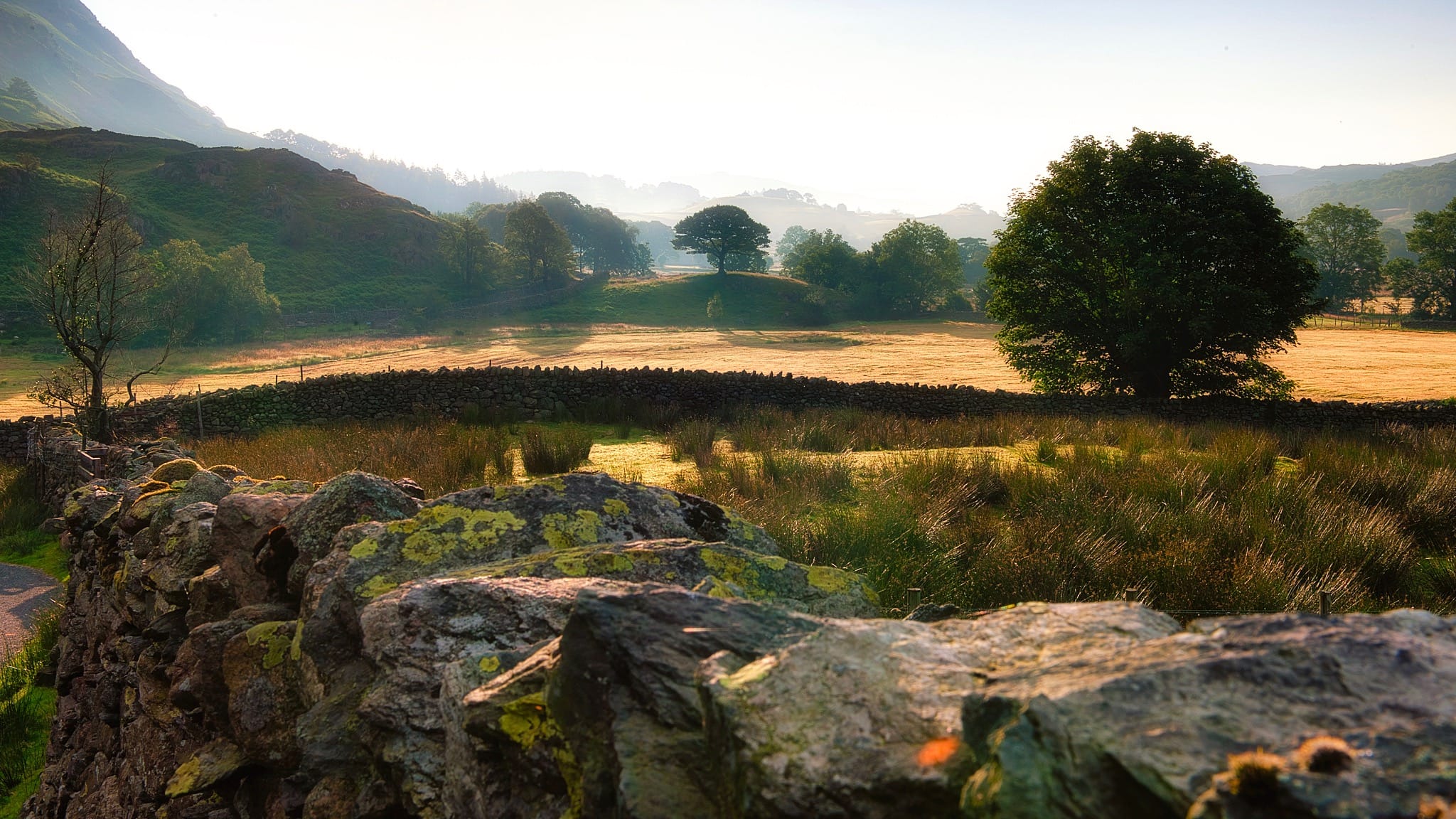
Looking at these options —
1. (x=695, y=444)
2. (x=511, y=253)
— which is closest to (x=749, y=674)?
(x=695, y=444)

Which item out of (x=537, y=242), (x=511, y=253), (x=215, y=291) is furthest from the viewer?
(x=511, y=253)

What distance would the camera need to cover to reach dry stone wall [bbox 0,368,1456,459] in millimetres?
20094

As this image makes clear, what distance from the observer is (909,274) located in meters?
83.4

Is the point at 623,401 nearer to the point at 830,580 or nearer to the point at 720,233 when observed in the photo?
the point at 830,580

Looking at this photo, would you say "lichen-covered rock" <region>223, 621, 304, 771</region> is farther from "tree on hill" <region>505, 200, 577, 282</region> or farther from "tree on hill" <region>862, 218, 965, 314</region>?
"tree on hill" <region>505, 200, 577, 282</region>

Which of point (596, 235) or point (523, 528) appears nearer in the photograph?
point (523, 528)

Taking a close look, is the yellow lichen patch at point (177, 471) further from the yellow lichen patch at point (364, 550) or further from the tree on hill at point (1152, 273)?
the tree on hill at point (1152, 273)

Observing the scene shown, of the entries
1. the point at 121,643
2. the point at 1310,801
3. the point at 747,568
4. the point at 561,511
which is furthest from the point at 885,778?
the point at 121,643

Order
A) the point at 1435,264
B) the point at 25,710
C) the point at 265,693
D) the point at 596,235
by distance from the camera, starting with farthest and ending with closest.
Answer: the point at 596,235, the point at 1435,264, the point at 25,710, the point at 265,693

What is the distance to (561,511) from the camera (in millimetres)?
3734

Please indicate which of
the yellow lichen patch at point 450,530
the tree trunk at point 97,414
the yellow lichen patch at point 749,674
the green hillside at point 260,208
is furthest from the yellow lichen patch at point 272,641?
the green hillside at point 260,208

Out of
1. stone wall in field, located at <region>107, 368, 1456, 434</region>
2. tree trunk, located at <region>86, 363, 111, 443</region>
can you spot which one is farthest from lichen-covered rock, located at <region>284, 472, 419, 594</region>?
stone wall in field, located at <region>107, 368, 1456, 434</region>

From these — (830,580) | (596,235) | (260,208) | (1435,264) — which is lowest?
(830,580)

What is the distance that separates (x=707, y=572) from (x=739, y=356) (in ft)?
156
